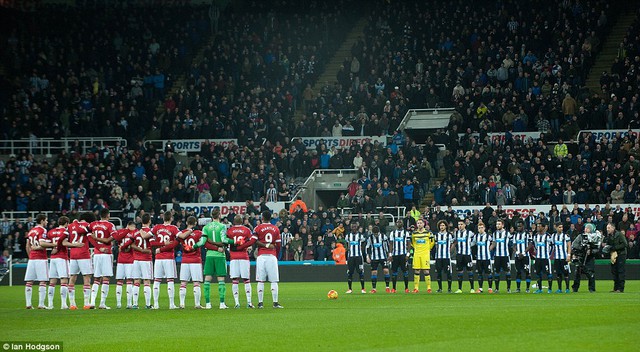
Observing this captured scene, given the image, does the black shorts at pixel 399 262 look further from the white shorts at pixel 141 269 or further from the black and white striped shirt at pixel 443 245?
the white shorts at pixel 141 269

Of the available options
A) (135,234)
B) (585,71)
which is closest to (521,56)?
(585,71)

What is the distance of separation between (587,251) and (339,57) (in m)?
29.2

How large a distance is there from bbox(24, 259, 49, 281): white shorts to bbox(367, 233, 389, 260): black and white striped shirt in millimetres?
11607

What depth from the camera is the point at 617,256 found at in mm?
31578

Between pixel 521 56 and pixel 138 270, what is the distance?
28220mm

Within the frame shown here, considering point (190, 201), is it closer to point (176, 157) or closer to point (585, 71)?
point (176, 157)

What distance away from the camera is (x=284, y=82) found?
5519 cm

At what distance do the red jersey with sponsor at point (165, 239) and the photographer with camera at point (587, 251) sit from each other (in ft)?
41.8

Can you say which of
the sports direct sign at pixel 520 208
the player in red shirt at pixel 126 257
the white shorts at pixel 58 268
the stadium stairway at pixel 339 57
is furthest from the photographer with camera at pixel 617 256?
the stadium stairway at pixel 339 57

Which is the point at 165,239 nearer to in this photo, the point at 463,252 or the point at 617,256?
the point at 463,252

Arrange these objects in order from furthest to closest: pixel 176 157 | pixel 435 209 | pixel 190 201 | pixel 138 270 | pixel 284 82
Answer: pixel 284 82 → pixel 176 157 → pixel 190 201 → pixel 435 209 → pixel 138 270

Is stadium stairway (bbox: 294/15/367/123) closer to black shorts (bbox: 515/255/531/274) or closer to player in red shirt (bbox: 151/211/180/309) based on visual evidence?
black shorts (bbox: 515/255/531/274)

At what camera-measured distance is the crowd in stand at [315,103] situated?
1785 inches

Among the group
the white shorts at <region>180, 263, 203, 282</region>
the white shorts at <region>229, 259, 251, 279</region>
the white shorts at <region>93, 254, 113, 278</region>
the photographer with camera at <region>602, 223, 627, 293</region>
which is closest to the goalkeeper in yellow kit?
the photographer with camera at <region>602, 223, 627, 293</region>
